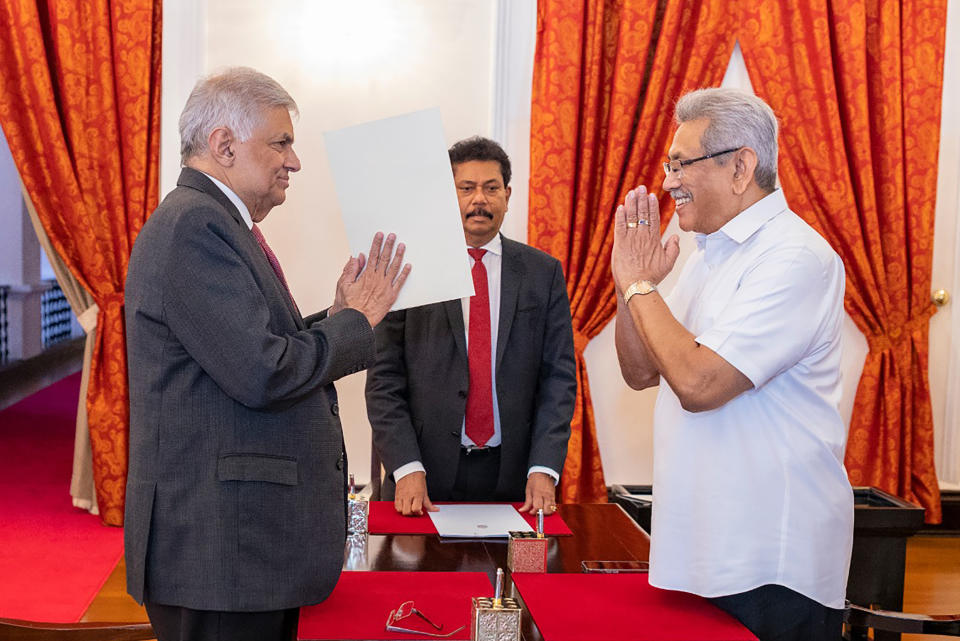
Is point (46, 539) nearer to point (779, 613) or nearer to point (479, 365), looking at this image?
point (479, 365)

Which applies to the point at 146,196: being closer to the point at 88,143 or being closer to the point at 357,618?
the point at 88,143

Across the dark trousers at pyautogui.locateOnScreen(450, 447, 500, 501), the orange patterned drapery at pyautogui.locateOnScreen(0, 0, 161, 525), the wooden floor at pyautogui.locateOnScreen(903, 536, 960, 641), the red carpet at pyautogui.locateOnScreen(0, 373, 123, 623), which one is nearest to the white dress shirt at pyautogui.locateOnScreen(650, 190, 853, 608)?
the dark trousers at pyautogui.locateOnScreen(450, 447, 500, 501)

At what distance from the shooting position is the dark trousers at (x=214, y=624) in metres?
1.75

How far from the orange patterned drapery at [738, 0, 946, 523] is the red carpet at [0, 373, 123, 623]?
3838 millimetres

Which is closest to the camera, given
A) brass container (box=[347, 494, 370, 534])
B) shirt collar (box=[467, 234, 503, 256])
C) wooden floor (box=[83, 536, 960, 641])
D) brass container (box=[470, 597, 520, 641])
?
brass container (box=[470, 597, 520, 641])

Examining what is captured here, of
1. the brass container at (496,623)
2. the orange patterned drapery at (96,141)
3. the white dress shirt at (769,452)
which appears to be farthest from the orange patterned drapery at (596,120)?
the brass container at (496,623)

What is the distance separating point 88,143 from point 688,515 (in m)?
4.26

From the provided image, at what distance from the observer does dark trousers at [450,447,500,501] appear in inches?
111

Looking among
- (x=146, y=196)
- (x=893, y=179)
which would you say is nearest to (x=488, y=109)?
(x=146, y=196)

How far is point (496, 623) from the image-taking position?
1542mm

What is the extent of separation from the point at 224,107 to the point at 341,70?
3.24m

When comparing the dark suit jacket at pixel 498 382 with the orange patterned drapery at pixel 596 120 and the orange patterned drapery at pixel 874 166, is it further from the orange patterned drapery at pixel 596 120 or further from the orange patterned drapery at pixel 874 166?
the orange patterned drapery at pixel 874 166

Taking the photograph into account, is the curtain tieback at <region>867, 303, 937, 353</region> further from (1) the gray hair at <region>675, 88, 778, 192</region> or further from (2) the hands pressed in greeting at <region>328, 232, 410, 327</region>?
(2) the hands pressed in greeting at <region>328, 232, 410, 327</region>

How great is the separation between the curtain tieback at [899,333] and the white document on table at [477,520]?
11.1ft
